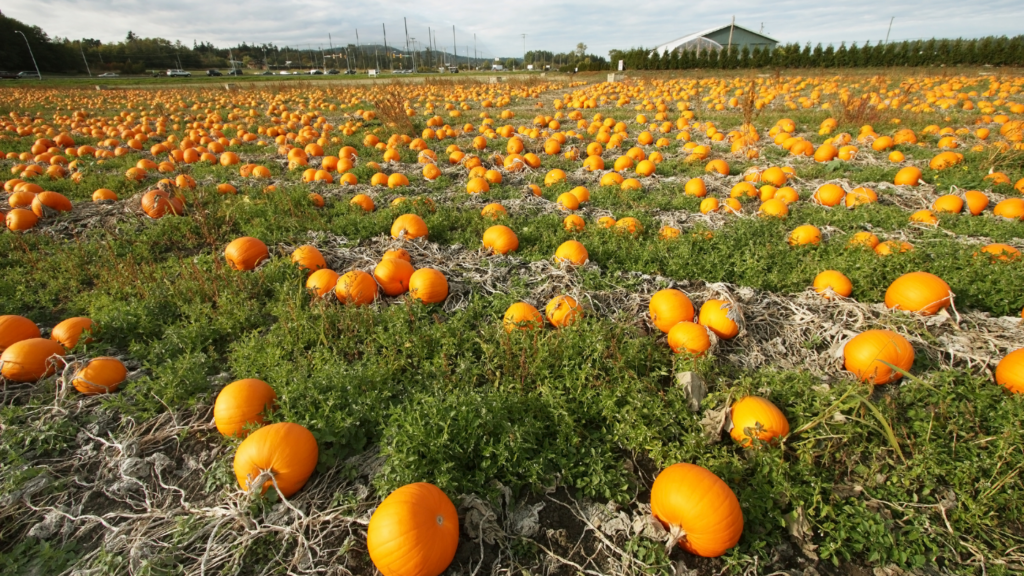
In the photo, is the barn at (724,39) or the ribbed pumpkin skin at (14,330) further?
the barn at (724,39)

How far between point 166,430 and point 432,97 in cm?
2026

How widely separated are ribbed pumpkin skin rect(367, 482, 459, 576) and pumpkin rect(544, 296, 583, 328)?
1.88 metres

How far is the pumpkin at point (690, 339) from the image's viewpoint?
3.47 meters

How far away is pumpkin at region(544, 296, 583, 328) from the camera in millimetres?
3787

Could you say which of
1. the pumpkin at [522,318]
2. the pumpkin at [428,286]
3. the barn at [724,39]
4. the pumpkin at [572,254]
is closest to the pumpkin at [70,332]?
the pumpkin at [428,286]

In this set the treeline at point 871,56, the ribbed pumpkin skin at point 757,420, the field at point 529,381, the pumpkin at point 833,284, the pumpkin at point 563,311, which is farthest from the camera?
the treeline at point 871,56

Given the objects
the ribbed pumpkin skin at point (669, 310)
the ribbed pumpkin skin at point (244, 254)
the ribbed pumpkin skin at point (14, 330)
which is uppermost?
the ribbed pumpkin skin at point (244, 254)

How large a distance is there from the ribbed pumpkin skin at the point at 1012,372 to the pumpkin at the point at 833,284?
1.19 m

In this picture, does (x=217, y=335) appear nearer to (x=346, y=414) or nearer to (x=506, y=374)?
(x=346, y=414)

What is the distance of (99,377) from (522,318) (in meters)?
3.24

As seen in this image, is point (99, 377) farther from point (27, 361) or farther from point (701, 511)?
point (701, 511)

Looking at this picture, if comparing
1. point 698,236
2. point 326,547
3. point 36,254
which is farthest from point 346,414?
point 36,254

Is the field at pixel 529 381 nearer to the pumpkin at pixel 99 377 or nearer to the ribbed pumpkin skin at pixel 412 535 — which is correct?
the pumpkin at pixel 99 377

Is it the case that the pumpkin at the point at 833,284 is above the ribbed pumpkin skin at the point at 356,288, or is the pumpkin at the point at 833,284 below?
below
